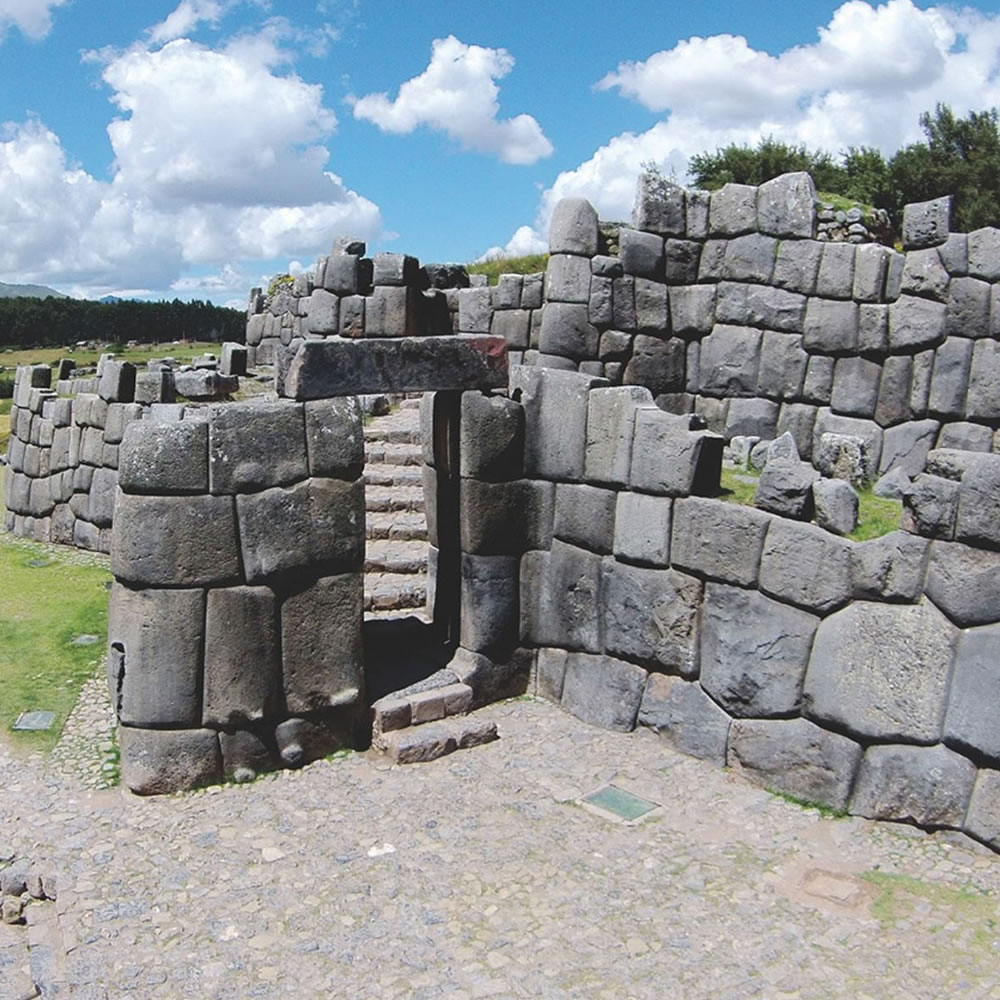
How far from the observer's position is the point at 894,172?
1355 inches

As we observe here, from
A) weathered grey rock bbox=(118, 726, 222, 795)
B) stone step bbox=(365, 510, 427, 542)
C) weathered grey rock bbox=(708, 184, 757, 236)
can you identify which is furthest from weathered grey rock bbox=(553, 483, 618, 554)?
weathered grey rock bbox=(708, 184, 757, 236)

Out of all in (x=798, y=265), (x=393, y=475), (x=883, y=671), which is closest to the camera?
(x=883, y=671)

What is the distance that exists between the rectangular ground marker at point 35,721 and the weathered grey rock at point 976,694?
640 cm

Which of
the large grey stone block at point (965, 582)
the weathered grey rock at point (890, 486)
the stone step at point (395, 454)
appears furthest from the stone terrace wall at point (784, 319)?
the large grey stone block at point (965, 582)

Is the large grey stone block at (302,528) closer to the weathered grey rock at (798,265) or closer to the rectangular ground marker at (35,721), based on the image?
the rectangular ground marker at (35,721)

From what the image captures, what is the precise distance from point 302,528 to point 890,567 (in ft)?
12.5

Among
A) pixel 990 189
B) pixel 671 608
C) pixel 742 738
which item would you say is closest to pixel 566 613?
pixel 671 608

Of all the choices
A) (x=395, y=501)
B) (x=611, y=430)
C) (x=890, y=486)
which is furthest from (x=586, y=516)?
(x=395, y=501)

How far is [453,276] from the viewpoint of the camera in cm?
1708

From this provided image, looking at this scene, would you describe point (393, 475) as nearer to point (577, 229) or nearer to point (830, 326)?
point (577, 229)

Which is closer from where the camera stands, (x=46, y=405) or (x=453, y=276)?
(x=46, y=405)

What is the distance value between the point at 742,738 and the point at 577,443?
8.24 ft

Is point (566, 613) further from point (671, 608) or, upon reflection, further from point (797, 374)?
point (797, 374)

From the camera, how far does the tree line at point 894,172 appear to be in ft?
107
